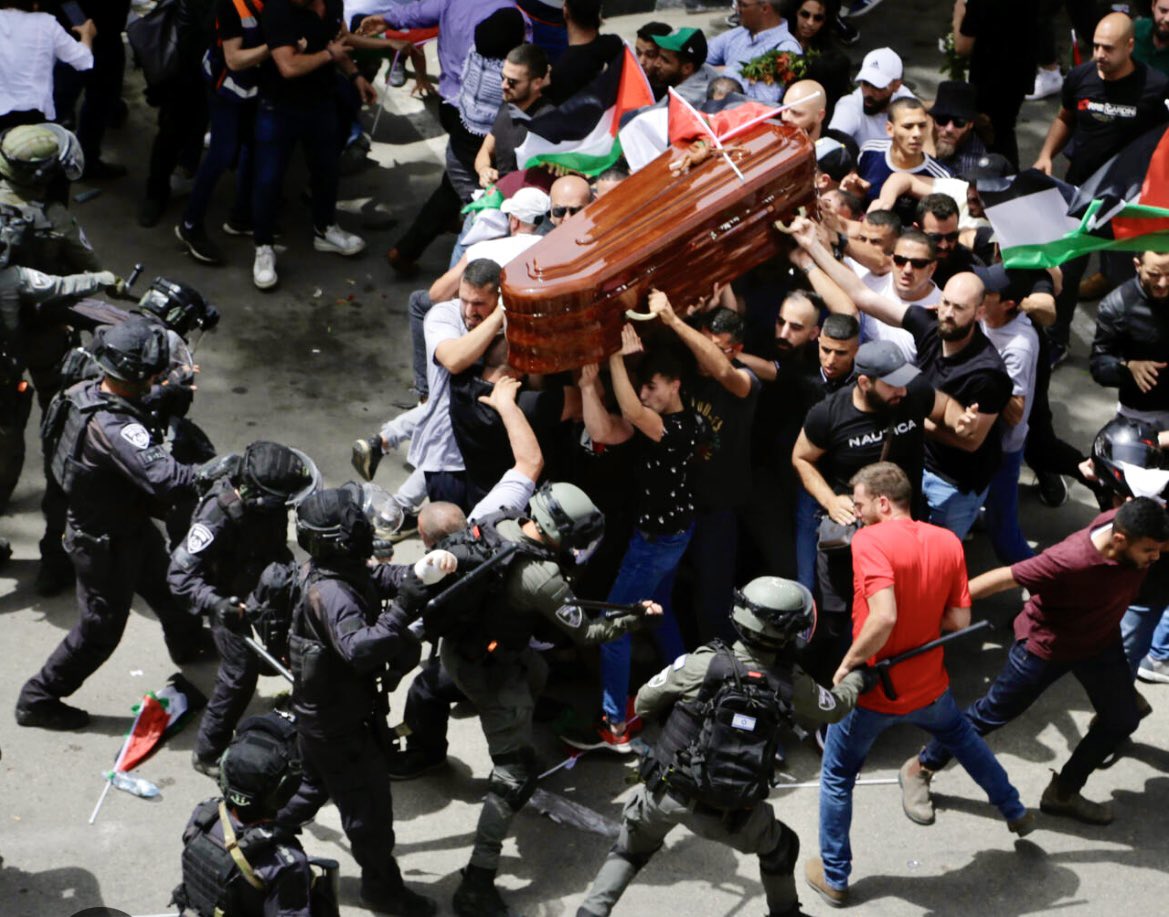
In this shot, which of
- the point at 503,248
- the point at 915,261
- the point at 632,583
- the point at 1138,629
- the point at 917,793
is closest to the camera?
the point at 917,793

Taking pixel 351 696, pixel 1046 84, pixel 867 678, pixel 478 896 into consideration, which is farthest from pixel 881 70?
pixel 478 896

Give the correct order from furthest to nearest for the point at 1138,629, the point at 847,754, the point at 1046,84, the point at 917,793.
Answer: the point at 1046,84
the point at 1138,629
the point at 917,793
the point at 847,754

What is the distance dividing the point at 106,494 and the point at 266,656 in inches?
44.1

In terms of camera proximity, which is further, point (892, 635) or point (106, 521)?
point (106, 521)

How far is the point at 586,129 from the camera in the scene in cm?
839

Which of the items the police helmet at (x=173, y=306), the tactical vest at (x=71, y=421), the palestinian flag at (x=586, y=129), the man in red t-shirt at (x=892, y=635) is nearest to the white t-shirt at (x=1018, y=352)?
the man in red t-shirt at (x=892, y=635)

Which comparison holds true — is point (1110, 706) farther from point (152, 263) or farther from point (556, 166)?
point (152, 263)

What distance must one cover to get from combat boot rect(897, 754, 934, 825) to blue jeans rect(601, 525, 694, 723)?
119cm

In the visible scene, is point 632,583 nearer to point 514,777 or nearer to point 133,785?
point 514,777

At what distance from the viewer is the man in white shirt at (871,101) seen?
9.07m

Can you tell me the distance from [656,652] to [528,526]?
1605mm

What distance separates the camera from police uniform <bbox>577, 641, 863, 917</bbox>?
552cm

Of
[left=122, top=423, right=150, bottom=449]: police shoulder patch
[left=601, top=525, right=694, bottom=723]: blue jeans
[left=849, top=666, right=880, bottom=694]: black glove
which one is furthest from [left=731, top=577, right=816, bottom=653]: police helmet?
[left=122, top=423, right=150, bottom=449]: police shoulder patch

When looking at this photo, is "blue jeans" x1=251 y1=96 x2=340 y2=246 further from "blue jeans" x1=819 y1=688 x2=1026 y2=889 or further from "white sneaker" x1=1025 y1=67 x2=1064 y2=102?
"white sneaker" x1=1025 y1=67 x2=1064 y2=102
